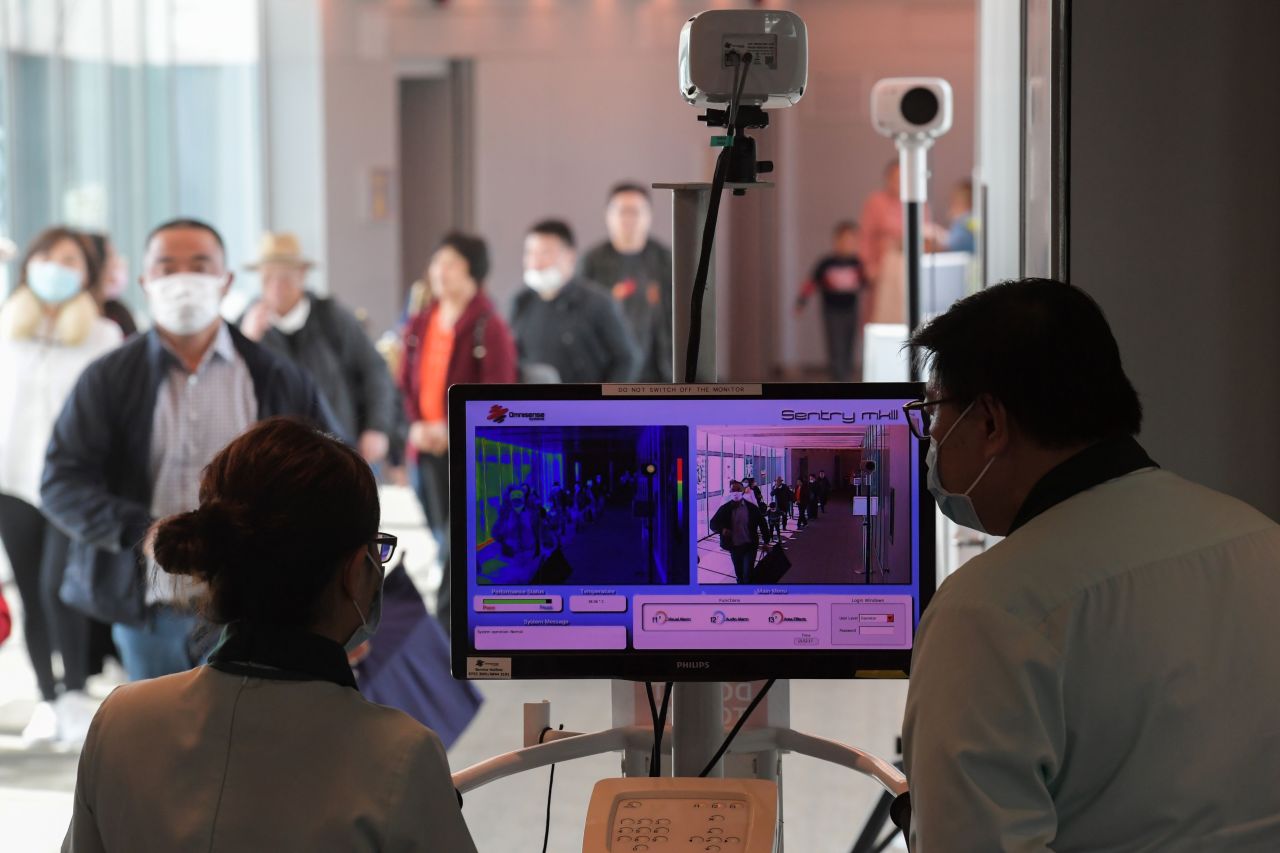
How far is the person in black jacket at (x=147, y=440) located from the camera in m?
3.79

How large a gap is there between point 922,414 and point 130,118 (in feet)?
23.3

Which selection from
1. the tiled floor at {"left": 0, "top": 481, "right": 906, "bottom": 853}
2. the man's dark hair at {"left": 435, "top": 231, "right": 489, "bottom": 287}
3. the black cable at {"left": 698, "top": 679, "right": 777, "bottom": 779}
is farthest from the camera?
the man's dark hair at {"left": 435, "top": 231, "right": 489, "bottom": 287}

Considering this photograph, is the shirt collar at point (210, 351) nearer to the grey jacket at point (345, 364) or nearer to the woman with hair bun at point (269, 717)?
the grey jacket at point (345, 364)

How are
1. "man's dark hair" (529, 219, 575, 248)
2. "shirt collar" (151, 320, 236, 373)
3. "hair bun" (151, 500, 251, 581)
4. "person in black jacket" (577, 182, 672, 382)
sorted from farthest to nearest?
"person in black jacket" (577, 182, 672, 382), "man's dark hair" (529, 219, 575, 248), "shirt collar" (151, 320, 236, 373), "hair bun" (151, 500, 251, 581)

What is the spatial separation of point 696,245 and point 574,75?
8.97 meters

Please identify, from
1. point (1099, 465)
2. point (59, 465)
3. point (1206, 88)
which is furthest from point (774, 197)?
point (1099, 465)

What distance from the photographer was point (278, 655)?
131 cm

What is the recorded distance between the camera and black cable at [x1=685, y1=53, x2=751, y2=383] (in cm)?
179

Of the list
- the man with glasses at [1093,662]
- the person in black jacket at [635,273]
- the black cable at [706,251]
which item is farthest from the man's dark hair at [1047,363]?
the person in black jacket at [635,273]

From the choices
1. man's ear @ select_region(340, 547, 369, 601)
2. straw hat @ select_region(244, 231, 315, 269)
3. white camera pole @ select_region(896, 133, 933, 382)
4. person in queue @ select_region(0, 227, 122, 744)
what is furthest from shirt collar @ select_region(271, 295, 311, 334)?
man's ear @ select_region(340, 547, 369, 601)

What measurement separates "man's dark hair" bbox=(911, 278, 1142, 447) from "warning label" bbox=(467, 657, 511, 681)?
68 centimetres

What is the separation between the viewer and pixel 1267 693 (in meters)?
1.26

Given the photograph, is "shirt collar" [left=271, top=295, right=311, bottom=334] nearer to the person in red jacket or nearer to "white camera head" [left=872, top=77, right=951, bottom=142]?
the person in red jacket

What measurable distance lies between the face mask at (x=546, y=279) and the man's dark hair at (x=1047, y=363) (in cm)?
564
